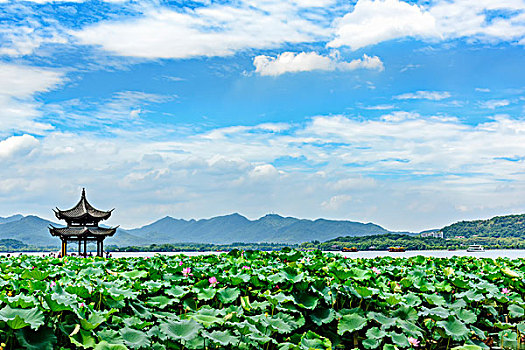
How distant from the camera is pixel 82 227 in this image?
3127 centimetres

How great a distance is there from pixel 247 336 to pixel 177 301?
4.78ft

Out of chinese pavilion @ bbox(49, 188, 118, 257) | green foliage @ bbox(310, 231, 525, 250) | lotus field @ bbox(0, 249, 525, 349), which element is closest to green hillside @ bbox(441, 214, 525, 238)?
green foliage @ bbox(310, 231, 525, 250)

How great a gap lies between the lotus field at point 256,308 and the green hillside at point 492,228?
97226 mm

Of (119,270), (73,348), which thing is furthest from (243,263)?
(73,348)

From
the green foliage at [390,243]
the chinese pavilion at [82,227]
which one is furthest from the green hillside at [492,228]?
the chinese pavilion at [82,227]

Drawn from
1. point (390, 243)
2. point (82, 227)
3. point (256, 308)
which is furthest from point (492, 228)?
point (256, 308)

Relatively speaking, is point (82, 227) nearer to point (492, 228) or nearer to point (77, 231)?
point (77, 231)

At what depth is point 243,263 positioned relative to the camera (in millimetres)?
8430

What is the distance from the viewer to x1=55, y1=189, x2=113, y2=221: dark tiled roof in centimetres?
3091

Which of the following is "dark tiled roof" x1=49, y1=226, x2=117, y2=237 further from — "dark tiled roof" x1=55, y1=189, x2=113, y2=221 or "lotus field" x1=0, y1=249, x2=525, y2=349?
"lotus field" x1=0, y1=249, x2=525, y2=349

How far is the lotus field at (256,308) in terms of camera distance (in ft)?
16.2

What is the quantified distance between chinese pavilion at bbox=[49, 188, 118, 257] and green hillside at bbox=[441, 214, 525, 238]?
277 feet

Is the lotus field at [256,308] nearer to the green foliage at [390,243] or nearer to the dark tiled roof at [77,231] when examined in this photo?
the dark tiled roof at [77,231]

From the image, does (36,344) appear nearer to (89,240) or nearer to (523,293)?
(523,293)
